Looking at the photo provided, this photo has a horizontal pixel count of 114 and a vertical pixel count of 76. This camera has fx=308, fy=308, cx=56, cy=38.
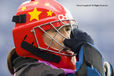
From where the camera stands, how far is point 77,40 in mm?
4160

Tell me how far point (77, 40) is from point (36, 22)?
25.8 inches

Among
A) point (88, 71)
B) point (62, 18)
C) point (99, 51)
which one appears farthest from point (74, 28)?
point (88, 71)

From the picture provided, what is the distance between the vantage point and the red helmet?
4.34 m

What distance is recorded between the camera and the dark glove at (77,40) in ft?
13.5

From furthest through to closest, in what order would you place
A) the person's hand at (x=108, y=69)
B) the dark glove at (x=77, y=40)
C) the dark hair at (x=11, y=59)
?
the dark hair at (x=11, y=59)
the person's hand at (x=108, y=69)
the dark glove at (x=77, y=40)

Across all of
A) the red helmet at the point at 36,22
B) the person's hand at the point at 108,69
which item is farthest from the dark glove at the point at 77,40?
the person's hand at the point at 108,69

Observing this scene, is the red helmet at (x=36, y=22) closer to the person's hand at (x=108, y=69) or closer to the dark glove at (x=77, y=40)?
the dark glove at (x=77, y=40)

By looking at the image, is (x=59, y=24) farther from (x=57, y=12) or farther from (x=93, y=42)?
(x=93, y=42)

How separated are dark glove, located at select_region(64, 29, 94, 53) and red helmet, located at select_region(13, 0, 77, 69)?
0.72ft

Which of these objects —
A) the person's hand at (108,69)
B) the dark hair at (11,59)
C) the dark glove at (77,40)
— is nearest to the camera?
the dark glove at (77,40)

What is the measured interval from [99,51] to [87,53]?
23cm

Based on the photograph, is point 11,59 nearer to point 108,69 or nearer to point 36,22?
point 36,22

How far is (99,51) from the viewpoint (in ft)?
13.4

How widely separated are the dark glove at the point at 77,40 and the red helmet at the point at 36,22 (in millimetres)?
221
